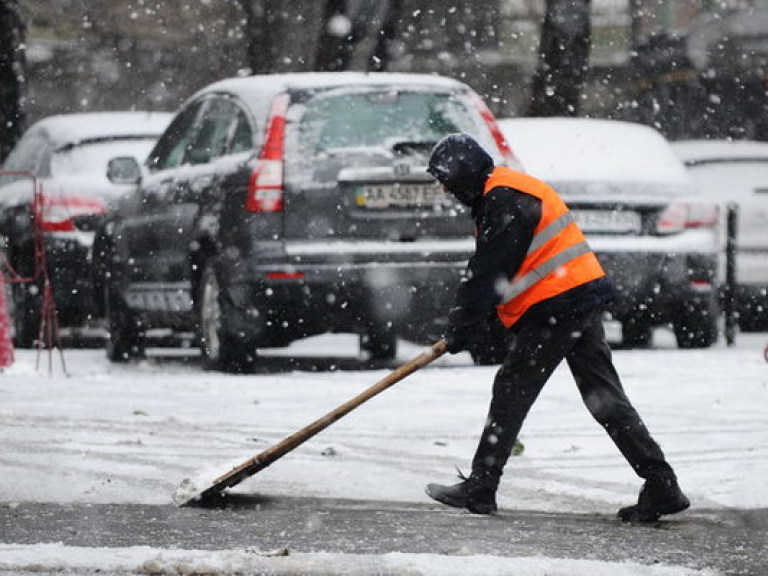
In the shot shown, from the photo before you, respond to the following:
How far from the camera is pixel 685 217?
1230cm

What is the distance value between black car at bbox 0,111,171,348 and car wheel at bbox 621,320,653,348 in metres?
3.45

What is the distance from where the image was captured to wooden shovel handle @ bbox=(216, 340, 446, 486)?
22.1 feet

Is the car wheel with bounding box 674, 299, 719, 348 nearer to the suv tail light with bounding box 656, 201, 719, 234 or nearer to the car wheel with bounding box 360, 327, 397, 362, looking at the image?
the suv tail light with bounding box 656, 201, 719, 234

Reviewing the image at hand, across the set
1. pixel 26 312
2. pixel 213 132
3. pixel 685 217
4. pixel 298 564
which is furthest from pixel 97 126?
pixel 298 564

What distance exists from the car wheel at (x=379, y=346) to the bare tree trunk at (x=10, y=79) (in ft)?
28.1

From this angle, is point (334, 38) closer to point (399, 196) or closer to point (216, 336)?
point (216, 336)

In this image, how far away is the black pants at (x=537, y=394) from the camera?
668 centimetres

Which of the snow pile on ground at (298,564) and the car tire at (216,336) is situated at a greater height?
the snow pile on ground at (298,564)

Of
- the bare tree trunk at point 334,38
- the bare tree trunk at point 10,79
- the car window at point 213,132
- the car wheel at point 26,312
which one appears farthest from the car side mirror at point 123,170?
the bare tree trunk at point 334,38

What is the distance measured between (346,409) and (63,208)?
268 inches

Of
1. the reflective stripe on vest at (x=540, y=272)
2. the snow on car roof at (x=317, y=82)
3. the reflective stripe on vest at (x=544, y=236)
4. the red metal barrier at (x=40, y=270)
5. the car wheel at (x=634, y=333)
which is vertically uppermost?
the reflective stripe on vest at (x=544, y=236)

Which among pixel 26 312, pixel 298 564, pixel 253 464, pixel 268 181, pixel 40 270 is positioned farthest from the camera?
pixel 26 312

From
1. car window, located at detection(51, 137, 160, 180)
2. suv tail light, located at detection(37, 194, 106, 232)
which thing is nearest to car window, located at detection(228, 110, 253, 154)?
car window, located at detection(51, 137, 160, 180)

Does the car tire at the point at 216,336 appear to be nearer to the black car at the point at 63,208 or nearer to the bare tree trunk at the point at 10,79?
the black car at the point at 63,208
